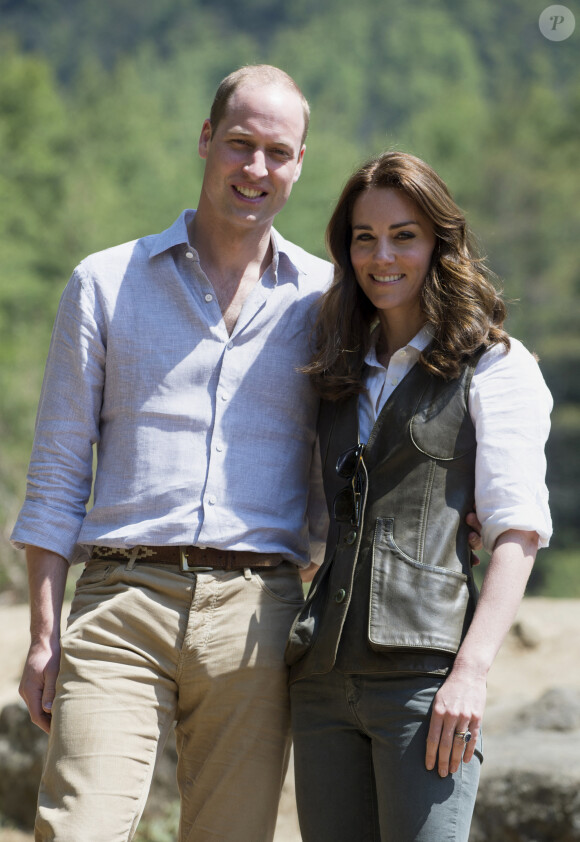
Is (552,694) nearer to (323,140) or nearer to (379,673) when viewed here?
(379,673)

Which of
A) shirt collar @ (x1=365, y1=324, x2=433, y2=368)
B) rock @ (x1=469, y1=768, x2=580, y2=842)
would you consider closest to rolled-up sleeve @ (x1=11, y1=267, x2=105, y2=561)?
shirt collar @ (x1=365, y1=324, x2=433, y2=368)

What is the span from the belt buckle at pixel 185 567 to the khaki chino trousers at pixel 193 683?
1 cm

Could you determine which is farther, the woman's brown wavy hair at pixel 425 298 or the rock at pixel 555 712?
the rock at pixel 555 712

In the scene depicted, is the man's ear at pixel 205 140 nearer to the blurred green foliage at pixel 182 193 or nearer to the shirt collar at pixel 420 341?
the shirt collar at pixel 420 341

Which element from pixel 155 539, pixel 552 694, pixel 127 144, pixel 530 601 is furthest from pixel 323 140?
pixel 155 539

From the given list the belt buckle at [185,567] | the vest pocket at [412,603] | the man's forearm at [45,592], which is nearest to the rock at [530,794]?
the vest pocket at [412,603]

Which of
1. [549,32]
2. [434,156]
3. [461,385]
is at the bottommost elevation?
[461,385]

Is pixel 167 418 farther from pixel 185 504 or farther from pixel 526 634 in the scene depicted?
pixel 526 634

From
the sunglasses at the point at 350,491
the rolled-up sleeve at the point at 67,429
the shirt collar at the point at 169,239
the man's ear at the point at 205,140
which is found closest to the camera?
the sunglasses at the point at 350,491

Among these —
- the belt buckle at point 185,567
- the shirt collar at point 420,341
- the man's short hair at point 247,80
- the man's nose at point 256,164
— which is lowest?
the belt buckle at point 185,567

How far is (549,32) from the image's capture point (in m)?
5.35

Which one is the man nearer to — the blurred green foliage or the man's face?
the man's face

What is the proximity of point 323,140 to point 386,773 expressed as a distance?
32197mm

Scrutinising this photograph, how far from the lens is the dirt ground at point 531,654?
6927 millimetres
